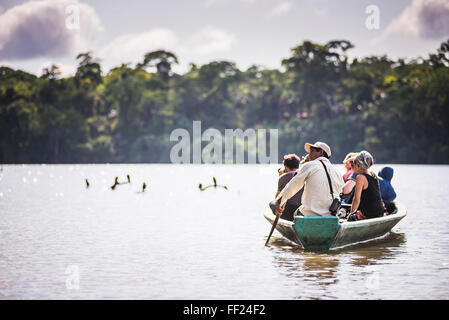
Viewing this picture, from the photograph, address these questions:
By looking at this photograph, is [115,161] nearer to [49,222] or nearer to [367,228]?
[49,222]

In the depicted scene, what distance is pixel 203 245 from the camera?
15.9 meters

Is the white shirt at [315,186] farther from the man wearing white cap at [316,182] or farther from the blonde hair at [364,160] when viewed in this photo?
the blonde hair at [364,160]

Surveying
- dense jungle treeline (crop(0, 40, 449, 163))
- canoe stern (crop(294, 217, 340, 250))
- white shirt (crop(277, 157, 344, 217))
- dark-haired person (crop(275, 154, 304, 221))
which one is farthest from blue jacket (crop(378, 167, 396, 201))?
dense jungle treeline (crop(0, 40, 449, 163))

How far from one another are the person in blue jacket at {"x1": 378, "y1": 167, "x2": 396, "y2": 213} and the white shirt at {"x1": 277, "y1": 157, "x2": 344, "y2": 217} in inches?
129

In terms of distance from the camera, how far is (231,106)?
359 feet

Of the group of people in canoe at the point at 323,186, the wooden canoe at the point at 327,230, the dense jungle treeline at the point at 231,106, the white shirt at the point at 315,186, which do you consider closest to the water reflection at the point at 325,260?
the wooden canoe at the point at 327,230

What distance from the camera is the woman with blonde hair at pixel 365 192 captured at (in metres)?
13.0

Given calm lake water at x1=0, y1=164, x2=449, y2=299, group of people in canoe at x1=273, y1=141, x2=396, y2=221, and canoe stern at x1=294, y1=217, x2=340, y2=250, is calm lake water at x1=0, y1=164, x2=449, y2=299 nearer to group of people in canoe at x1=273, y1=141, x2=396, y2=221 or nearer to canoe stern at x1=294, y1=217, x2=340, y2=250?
canoe stern at x1=294, y1=217, x2=340, y2=250

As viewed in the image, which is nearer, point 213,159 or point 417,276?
point 417,276

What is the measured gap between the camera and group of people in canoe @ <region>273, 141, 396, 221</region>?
12750mm

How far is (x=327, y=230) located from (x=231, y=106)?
96381mm

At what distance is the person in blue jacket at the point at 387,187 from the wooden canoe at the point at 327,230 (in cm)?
110
